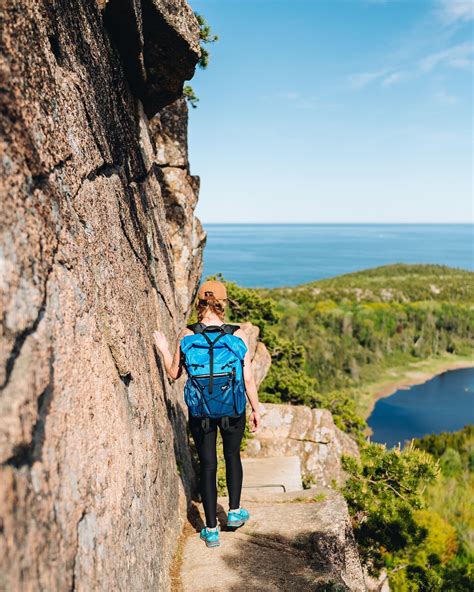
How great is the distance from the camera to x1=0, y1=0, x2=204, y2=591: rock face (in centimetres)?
191

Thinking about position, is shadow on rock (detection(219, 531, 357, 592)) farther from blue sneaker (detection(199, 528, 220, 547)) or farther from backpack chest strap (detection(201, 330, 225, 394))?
backpack chest strap (detection(201, 330, 225, 394))

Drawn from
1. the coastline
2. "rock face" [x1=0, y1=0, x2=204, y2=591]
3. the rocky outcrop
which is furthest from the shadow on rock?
the coastline

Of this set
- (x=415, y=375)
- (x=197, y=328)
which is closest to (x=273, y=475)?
(x=197, y=328)

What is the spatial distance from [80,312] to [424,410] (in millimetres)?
67208

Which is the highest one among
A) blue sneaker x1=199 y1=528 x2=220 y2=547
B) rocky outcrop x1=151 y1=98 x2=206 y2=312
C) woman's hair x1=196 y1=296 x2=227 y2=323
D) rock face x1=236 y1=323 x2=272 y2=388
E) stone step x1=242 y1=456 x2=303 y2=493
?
rocky outcrop x1=151 y1=98 x2=206 y2=312

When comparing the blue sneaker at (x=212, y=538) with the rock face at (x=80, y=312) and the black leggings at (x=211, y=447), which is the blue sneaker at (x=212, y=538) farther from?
the rock face at (x=80, y=312)

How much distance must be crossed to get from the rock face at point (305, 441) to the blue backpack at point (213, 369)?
26.9 ft

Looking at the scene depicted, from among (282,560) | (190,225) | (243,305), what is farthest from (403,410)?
(282,560)

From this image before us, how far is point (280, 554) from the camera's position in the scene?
4.72 meters

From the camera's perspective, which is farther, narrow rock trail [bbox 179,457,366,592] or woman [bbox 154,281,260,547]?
woman [bbox 154,281,260,547]

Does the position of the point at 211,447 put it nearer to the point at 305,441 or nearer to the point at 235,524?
the point at 235,524

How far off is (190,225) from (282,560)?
768 centimetres

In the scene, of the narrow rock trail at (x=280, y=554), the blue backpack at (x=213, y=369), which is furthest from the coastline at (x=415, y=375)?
the blue backpack at (x=213, y=369)

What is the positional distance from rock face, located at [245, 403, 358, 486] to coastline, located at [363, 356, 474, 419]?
50.6 metres
